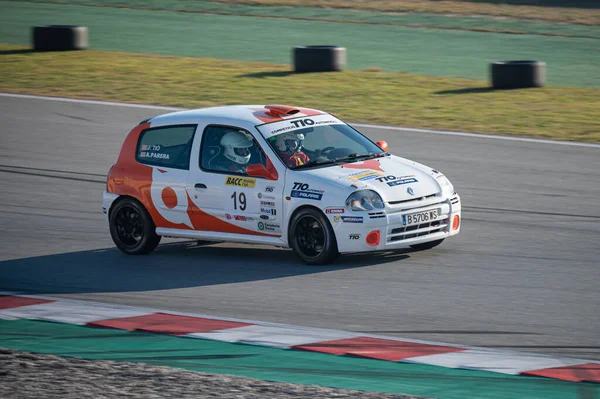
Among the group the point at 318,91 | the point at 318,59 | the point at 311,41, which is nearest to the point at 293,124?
the point at 318,91

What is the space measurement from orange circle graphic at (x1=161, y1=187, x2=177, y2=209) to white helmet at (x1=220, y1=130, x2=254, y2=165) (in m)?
0.71

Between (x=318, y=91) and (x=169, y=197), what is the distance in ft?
33.7

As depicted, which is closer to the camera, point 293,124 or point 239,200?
point 239,200

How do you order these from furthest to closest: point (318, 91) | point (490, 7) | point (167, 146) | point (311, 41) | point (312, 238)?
point (490, 7) < point (311, 41) < point (318, 91) < point (167, 146) < point (312, 238)

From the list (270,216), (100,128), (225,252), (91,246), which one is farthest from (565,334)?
(100,128)

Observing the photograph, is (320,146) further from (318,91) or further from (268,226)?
(318,91)

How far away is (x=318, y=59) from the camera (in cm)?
2325

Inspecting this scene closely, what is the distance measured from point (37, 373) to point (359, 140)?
5.26m

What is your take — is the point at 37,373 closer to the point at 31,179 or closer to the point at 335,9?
the point at 31,179

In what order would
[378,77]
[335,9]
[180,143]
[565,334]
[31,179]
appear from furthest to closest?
[335,9], [378,77], [31,179], [180,143], [565,334]

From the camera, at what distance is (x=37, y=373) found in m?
7.73

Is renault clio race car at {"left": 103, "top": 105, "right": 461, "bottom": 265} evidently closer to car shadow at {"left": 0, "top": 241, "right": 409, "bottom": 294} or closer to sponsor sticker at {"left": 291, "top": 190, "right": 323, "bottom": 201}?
sponsor sticker at {"left": 291, "top": 190, "right": 323, "bottom": 201}

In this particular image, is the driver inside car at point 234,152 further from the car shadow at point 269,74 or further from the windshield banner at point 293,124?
the car shadow at point 269,74

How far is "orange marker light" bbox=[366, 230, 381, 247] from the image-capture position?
10.7m
